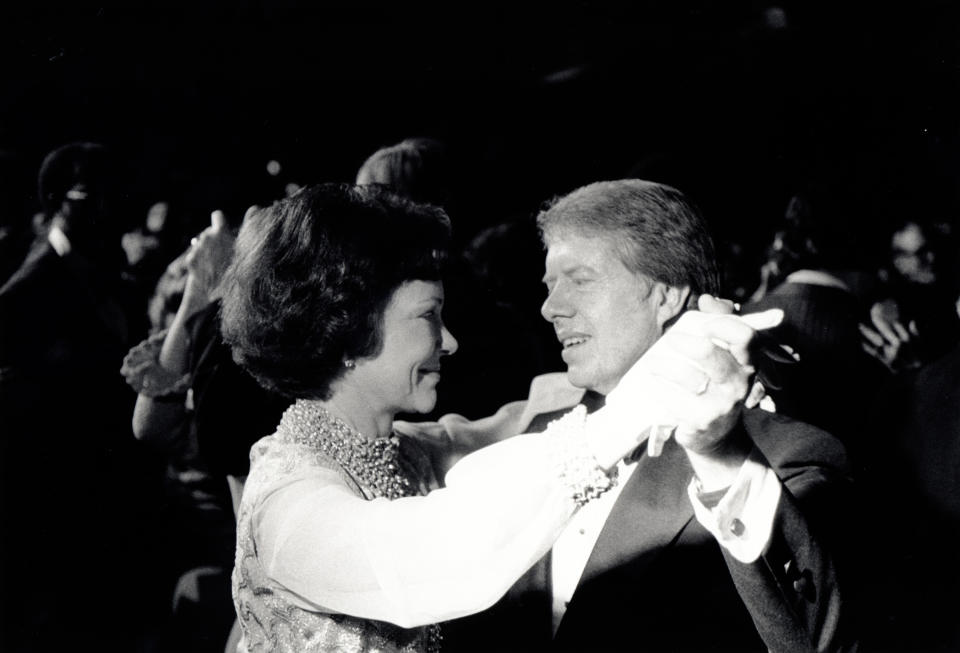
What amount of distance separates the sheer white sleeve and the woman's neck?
1.31 ft

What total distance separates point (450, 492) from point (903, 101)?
3443mm

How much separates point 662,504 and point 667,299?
1.33ft

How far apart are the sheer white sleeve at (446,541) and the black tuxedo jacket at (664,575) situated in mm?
546

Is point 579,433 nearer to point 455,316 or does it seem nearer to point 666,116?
point 455,316

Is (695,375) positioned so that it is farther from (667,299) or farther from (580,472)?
(667,299)

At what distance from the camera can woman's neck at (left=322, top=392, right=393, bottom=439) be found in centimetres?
148

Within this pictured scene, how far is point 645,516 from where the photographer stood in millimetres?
1501

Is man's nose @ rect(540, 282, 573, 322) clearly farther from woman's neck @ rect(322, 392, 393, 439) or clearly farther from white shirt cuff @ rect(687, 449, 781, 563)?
white shirt cuff @ rect(687, 449, 781, 563)

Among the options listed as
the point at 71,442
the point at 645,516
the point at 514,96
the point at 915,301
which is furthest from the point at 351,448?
the point at 915,301

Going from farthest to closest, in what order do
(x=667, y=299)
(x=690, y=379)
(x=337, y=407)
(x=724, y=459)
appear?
1. (x=667, y=299)
2. (x=337, y=407)
3. (x=724, y=459)
4. (x=690, y=379)

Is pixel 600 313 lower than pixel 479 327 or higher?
higher

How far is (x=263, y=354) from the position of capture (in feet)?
4.74

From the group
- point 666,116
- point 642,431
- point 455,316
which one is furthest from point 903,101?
point 642,431

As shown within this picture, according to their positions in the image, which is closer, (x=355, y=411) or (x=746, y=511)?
(x=746, y=511)
